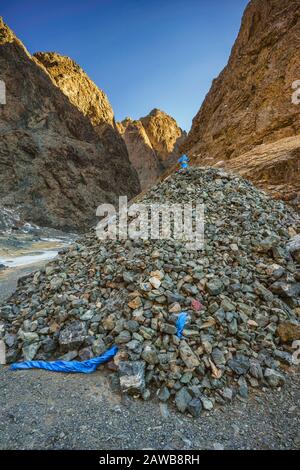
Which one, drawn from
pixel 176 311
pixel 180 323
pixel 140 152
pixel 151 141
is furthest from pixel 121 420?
pixel 151 141

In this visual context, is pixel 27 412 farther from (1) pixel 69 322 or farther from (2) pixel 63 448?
(1) pixel 69 322

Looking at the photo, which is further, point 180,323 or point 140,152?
point 140,152

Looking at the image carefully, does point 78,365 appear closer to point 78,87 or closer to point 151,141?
point 78,87

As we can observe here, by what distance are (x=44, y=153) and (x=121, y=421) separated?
4697cm

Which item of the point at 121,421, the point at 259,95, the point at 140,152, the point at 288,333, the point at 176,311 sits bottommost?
the point at 121,421

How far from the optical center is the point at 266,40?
2400cm

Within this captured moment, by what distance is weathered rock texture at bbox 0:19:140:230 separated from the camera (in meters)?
39.7

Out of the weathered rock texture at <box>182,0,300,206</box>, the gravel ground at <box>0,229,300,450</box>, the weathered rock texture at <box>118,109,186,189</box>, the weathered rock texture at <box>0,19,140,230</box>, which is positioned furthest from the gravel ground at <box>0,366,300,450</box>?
the weathered rock texture at <box>118,109,186,189</box>

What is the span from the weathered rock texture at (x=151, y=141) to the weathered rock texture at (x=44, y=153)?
35661 millimetres

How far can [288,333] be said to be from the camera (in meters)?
4.31

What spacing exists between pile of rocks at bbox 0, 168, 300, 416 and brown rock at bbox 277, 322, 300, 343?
17mm

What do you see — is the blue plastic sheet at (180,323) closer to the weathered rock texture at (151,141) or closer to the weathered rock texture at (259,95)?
the weathered rock texture at (259,95)

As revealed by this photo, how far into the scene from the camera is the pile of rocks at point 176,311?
12.1 feet

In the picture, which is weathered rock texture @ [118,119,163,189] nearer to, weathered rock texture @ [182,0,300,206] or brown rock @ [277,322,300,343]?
weathered rock texture @ [182,0,300,206]
